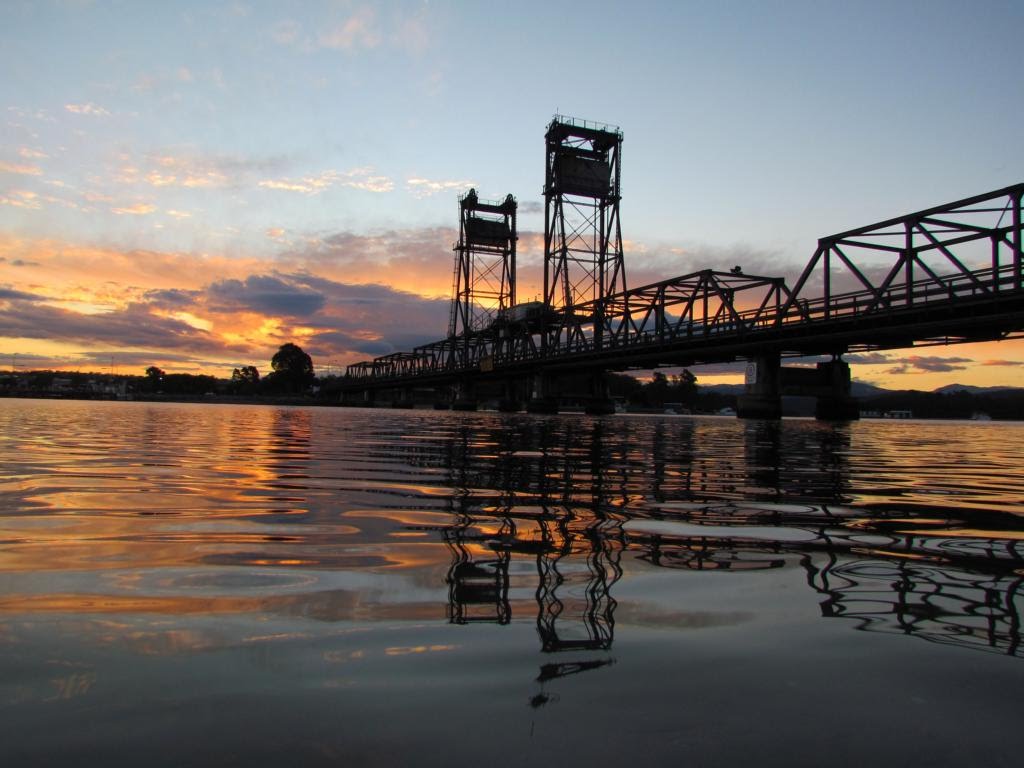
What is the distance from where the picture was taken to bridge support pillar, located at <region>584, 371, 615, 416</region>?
58.8 meters

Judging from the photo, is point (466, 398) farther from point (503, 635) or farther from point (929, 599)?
point (503, 635)

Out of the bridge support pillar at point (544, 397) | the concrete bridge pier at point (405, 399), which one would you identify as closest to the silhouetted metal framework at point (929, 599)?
the bridge support pillar at point (544, 397)

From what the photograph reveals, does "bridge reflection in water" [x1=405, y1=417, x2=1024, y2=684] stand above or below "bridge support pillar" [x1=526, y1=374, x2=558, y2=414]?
below

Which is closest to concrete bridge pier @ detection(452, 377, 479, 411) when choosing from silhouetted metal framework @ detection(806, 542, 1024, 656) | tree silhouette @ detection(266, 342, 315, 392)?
silhouetted metal framework @ detection(806, 542, 1024, 656)

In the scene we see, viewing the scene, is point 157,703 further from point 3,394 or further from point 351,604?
point 3,394

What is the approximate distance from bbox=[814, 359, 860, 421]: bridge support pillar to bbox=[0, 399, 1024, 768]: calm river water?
136 feet

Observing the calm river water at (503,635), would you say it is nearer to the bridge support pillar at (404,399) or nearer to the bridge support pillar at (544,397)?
the bridge support pillar at (544,397)

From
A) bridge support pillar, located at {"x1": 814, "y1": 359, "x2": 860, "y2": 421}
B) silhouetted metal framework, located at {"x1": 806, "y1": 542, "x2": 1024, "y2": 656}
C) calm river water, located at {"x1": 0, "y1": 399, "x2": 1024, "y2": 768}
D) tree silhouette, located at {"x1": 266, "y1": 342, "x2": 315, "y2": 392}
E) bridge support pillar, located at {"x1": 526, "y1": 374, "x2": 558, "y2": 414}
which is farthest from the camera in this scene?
tree silhouette, located at {"x1": 266, "y1": 342, "x2": 315, "y2": 392}

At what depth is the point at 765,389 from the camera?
39.0 m

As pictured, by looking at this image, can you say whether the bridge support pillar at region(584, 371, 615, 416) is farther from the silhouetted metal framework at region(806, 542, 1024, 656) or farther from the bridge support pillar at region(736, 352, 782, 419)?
the silhouetted metal framework at region(806, 542, 1024, 656)

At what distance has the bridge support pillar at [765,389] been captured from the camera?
38.9 meters

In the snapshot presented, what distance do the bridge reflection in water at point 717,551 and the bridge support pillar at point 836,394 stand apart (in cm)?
3964

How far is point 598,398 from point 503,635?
5742 centimetres

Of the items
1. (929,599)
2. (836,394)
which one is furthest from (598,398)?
(929,599)
